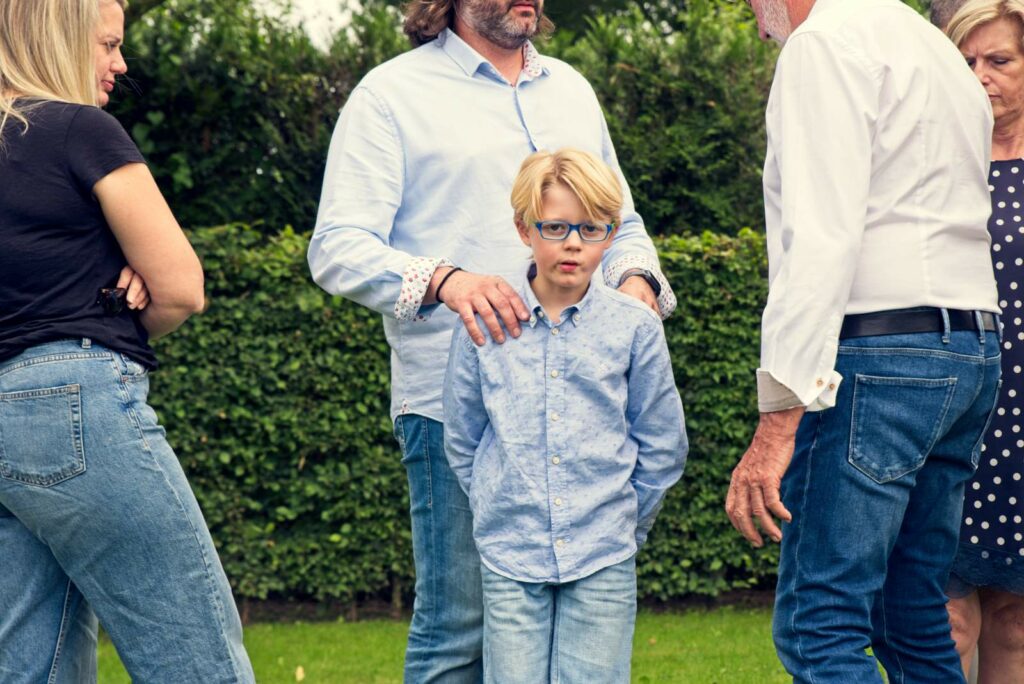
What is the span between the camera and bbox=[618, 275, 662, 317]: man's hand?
3.26m

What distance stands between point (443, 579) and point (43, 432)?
1.11 m

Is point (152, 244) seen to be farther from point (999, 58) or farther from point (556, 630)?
point (999, 58)

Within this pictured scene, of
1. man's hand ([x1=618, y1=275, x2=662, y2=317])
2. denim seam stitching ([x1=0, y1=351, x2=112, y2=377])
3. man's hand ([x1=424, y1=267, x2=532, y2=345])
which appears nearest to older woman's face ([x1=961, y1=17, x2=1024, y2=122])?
man's hand ([x1=618, y1=275, x2=662, y2=317])

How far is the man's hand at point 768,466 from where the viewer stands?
8.93 feet

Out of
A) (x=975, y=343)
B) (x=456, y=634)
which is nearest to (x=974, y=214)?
(x=975, y=343)

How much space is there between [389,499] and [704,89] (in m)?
2.96

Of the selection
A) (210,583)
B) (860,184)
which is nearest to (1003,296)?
(860,184)

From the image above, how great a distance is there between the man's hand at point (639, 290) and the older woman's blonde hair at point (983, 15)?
1180 mm

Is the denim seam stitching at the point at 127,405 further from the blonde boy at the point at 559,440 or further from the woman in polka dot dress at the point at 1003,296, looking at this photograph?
the woman in polka dot dress at the point at 1003,296

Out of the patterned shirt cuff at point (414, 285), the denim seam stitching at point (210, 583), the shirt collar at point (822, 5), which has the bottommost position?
the denim seam stitching at point (210, 583)

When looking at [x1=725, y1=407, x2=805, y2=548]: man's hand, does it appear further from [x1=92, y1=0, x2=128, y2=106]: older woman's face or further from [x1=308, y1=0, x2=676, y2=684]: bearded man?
[x1=92, y1=0, x2=128, y2=106]: older woman's face

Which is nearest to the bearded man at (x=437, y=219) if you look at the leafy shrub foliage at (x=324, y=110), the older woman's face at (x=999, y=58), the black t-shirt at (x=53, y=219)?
the black t-shirt at (x=53, y=219)

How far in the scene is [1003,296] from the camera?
3568 millimetres

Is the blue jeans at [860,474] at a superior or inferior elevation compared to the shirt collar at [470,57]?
inferior
